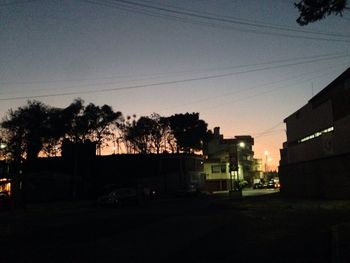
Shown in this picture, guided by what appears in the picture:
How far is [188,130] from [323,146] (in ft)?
181

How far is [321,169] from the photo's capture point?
38219 mm

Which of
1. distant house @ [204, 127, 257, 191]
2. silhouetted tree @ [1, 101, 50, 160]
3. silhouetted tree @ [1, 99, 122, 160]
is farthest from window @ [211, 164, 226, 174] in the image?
silhouetted tree @ [1, 101, 50, 160]

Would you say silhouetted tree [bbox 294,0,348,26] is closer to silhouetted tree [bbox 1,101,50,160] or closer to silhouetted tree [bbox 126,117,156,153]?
silhouetted tree [bbox 1,101,50,160]

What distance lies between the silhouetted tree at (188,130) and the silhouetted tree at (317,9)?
80491mm

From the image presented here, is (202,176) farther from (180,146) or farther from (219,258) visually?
(219,258)

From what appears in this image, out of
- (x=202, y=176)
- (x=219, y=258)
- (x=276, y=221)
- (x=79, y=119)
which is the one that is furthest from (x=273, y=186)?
(x=219, y=258)

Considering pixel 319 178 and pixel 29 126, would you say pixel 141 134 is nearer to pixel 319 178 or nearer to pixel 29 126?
pixel 29 126

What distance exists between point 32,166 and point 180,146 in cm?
3450

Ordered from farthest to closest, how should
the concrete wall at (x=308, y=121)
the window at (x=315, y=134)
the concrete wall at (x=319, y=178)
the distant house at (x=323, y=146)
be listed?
the concrete wall at (x=308, y=121)
the window at (x=315, y=134)
the distant house at (x=323, y=146)
the concrete wall at (x=319, y=178)

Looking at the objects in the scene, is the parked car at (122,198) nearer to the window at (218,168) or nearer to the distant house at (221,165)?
the distant house at (221,165)

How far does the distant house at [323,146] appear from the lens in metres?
35.4

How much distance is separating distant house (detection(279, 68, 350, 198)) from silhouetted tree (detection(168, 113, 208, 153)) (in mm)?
43770

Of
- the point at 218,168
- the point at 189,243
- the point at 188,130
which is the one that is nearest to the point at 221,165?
the point at 218,168

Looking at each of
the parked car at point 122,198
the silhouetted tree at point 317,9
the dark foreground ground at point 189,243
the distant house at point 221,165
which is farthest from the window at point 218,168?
the silhouetted tree at point 317,9
